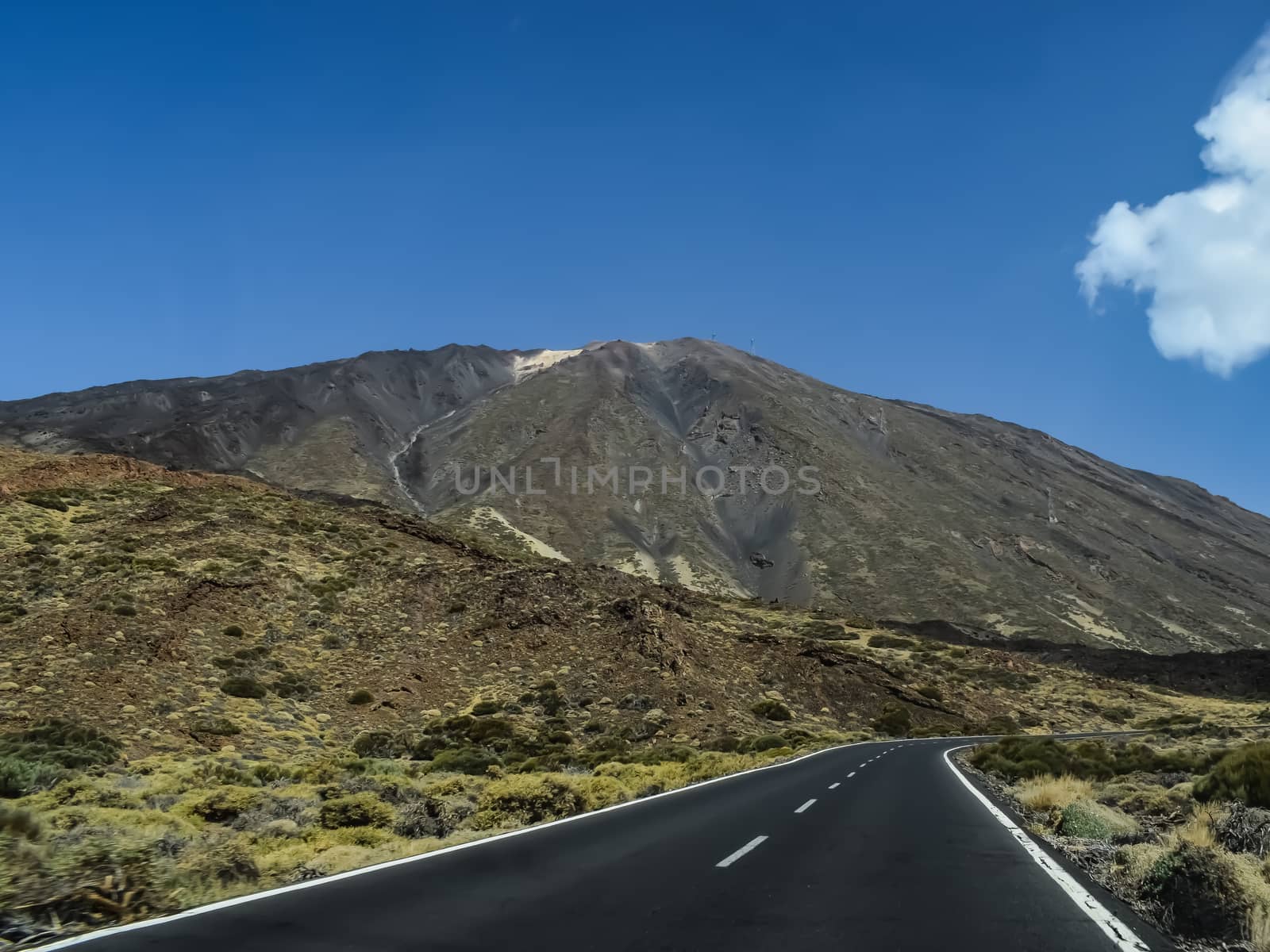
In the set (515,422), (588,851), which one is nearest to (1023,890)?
(588,851)

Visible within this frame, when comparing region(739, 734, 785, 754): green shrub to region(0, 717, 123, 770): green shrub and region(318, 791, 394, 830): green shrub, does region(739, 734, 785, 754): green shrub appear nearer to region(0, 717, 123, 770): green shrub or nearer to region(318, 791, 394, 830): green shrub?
region(0, 717, 123, 770): green shrub

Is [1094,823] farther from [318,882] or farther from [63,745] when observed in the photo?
[63,745]

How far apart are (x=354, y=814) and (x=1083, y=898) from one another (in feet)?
34.0

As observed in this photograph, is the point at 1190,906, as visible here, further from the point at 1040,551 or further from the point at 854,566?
the point at 1040,551

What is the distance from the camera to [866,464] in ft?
518

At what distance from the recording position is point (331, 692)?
37.2 meters

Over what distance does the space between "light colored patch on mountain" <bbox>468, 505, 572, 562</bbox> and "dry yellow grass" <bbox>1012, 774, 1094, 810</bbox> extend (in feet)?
285

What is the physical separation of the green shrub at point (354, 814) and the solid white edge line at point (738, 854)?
19.1 feet

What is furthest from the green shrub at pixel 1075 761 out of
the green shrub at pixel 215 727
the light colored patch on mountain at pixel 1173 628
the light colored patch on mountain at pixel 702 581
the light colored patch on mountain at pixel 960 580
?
the light colored patch on mountain at pixel 1173 628

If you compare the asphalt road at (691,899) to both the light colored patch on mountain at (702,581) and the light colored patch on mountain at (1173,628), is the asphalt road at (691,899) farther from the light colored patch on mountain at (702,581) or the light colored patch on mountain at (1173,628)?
the light colored patch on mountain at (1173,628)

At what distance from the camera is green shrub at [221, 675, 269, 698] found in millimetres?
33406

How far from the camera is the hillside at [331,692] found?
472 inches

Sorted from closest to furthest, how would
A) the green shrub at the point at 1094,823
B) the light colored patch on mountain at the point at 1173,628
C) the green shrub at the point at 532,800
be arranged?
the green shrub at the point at 1094,823, the green shrub at the point at 532,800, the light colored patch on mountain at the point at 1173,628

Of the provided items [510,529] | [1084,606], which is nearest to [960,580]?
[1084,606]
